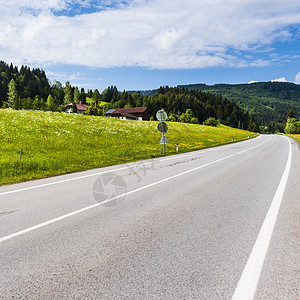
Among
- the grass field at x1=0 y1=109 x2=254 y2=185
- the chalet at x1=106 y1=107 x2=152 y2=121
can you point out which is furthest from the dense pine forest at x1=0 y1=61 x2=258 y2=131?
the grass field at x1=0 y1=109 x2=254 y2=185

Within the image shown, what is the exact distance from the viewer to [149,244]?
416 centimetres

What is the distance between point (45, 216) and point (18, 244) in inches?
53.5

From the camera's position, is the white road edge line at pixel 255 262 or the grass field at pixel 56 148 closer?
the white road edge line at pixel 255 262

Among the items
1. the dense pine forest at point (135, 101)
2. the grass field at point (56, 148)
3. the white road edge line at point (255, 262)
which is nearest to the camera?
the white road edge line at point (255, 262)

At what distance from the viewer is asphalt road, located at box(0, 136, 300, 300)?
3018 mm

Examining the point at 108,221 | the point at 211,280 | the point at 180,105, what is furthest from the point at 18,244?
the point at 180,105

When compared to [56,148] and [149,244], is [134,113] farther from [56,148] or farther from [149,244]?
[149,244]

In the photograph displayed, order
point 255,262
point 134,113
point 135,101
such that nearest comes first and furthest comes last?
point 255,262
point 134,113
point 135,101

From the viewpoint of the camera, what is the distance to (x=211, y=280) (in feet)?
10.3

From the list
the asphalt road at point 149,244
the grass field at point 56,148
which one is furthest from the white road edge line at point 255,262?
the grass field at point 56,148

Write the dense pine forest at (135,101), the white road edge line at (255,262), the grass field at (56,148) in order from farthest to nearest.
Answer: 1. the dense pine forest at (135,101)
2. the grass field at (56,148)
3. the white road edge line at (255,262)

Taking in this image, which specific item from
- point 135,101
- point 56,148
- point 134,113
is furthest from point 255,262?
point 135,101

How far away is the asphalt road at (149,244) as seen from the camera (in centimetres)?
302

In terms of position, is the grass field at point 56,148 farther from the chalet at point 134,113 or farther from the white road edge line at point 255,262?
the chalet at point 134,113
